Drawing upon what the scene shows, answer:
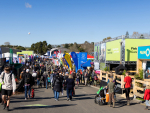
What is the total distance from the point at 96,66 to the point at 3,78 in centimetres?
1859

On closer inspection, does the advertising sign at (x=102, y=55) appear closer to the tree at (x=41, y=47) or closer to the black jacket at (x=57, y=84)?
the black jacket at (x=57, y=84)

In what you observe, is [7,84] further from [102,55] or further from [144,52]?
[102,55]

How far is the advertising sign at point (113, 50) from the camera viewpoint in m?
18.8

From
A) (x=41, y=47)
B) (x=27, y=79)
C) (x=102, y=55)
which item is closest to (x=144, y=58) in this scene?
(x=27, y=79)

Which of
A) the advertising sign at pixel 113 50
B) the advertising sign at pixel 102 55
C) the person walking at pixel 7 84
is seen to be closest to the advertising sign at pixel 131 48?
the advertising sign at pixel 113 50

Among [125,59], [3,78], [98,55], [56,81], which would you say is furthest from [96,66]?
[3,78]

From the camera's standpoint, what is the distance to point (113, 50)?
19688mm

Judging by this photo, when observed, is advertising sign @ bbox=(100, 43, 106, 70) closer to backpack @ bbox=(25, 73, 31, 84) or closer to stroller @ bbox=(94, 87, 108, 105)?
stroller @ bbox=(94, 87, 108, 105)

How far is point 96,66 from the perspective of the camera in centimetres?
2462

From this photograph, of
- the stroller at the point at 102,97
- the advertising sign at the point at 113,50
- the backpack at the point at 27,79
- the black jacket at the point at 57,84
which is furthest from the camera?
the advertising sign at the point at 113,50

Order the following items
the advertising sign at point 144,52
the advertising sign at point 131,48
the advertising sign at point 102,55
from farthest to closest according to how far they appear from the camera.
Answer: the advertising sign at point 102,55
the advertising sign at point 131,48
the advertising sign at point 144,52

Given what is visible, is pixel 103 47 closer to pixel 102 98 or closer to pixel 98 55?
pixel 98 55

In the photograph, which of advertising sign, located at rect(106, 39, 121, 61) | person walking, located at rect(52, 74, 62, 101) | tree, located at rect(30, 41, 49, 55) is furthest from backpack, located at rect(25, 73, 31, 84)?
tree, located at rect(30, 41, 49, 55)

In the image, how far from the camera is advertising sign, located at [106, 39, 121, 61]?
61.5 feet
